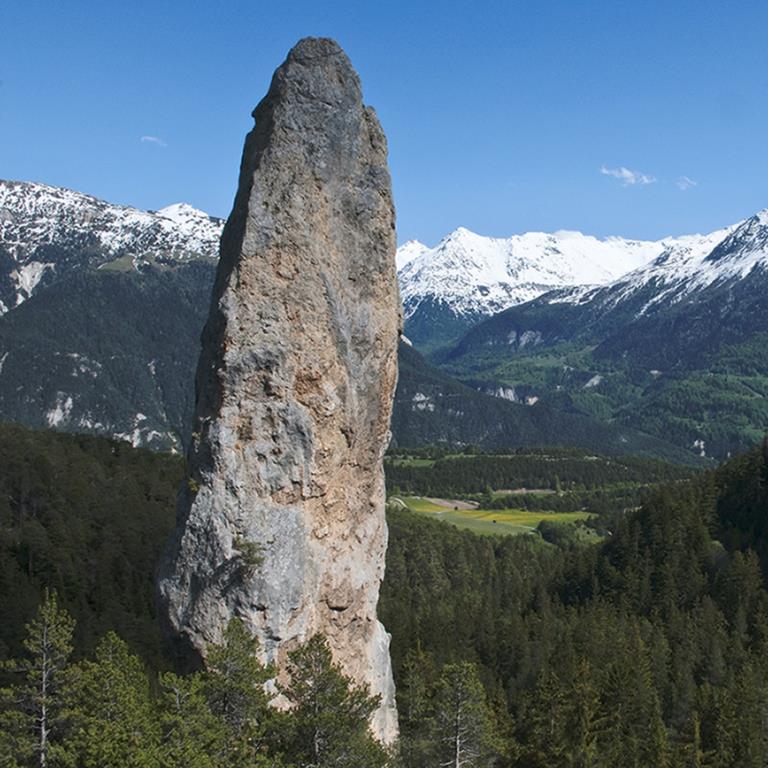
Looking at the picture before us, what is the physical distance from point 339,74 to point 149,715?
21799 millimetres

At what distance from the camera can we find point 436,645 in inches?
3334

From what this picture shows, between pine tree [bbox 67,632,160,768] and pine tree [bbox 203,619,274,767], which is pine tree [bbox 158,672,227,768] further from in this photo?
pine tree [bbox 67,632,160,768]

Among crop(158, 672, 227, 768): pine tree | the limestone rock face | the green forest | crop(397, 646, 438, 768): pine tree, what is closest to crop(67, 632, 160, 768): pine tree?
the green forest

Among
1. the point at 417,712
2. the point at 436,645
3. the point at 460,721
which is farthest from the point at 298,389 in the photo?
the point at 436,645

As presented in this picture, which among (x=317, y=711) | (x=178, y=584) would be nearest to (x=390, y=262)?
(x=178, y=584)

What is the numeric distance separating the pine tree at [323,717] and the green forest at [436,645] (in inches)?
2.6

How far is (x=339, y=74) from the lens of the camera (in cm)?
2967

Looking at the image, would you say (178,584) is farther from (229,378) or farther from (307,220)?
(307,220)

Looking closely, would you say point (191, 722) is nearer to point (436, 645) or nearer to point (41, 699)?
point (41, 699)

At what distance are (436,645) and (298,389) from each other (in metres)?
63.5

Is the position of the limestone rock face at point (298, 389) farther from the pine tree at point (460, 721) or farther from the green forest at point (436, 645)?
the pine tree at point (460, 721)

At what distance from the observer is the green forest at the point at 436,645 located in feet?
84.0

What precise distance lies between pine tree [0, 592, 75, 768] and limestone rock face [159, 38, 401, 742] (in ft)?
14.6

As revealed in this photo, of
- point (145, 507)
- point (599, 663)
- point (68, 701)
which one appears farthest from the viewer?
point (145, 507)
